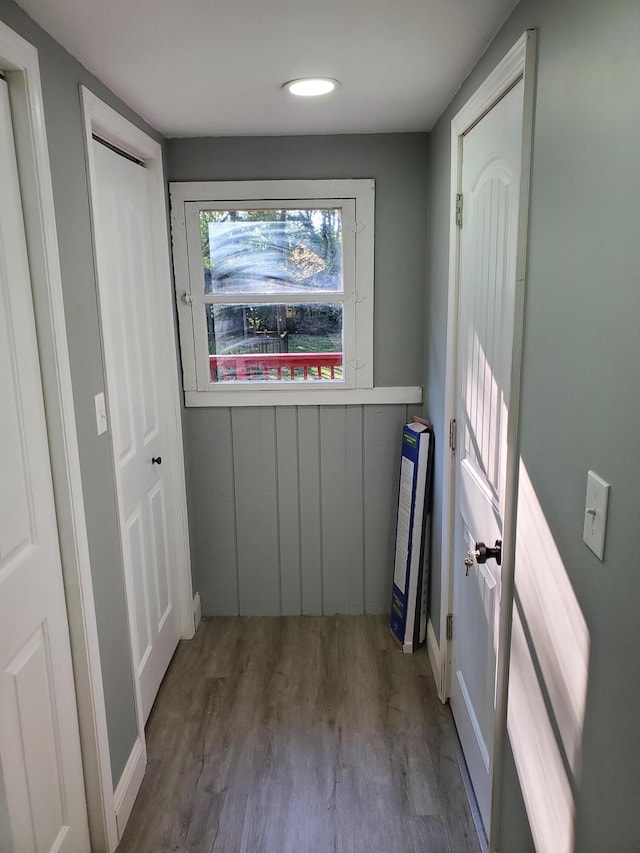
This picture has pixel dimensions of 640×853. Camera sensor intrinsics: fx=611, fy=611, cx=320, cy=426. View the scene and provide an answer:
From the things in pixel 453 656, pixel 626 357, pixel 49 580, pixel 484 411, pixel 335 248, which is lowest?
pixel 453 656

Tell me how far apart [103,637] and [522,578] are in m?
1.23

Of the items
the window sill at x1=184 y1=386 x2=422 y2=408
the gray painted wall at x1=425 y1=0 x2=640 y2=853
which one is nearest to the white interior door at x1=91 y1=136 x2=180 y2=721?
the window sill at x1=184 y1=386 x2=422 y2=408

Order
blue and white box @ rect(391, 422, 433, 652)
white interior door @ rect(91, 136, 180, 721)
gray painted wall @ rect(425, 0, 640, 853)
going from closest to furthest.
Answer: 1. gray painted wall @ rect(425, 0, 640, 853)
2. white interior door @ rect(91, 136, 180, 721)
3. blue and white box @ rect(391, 422, 433, 652)

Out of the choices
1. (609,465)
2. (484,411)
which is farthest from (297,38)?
(609,465)

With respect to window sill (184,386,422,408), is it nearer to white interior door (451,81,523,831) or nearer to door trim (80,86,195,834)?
door trim (80,86,195,834)

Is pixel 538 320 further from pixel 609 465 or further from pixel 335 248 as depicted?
pixel 335 248

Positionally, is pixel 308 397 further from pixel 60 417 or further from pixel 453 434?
pixel 60 417

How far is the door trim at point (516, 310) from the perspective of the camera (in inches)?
52.7

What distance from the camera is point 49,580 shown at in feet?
5.15

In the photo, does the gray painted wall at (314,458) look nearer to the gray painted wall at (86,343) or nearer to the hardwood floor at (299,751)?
the hardwood floor at (299,751)

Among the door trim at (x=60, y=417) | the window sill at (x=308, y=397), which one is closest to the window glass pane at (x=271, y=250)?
the window sill at (x=308, y=397)

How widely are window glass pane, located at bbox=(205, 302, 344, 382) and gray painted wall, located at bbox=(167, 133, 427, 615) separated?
0.17 meters

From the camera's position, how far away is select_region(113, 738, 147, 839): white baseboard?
191 centimetres

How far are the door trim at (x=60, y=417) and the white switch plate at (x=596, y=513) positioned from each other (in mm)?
1239
